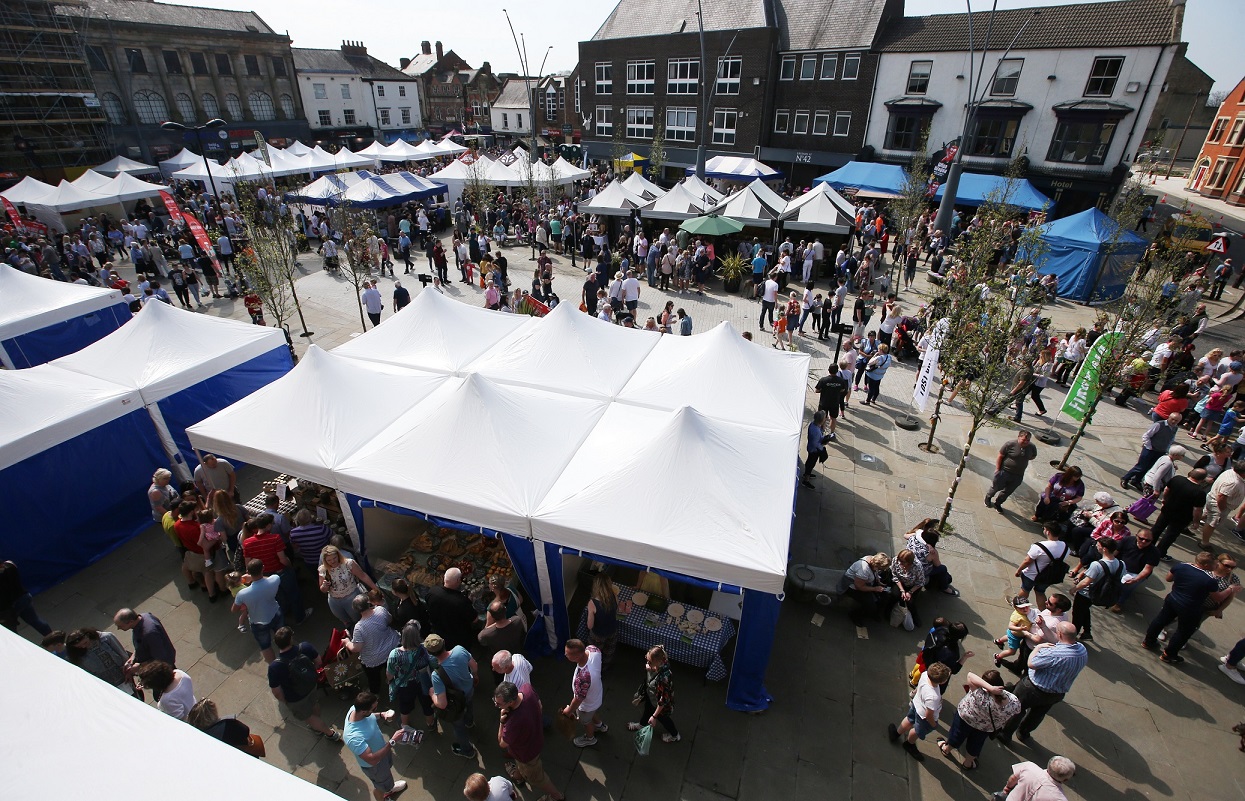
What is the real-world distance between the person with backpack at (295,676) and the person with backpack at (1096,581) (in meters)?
7.60

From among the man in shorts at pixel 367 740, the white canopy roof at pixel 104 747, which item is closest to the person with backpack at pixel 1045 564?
the man in shorts at pixel 367 740

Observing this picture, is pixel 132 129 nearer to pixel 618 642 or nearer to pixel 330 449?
pixel 330 449

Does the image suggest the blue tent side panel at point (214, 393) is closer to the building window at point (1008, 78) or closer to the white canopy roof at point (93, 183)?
the white canopy roof at point (93, 183)

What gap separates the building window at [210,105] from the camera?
38094mm

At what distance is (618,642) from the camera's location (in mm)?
6258

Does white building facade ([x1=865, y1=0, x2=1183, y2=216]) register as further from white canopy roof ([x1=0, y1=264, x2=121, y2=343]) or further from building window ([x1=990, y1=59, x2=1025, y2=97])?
white canopy roof ([x1=0, y1=264, x2=121, y2=343])

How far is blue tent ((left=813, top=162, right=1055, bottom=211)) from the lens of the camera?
2244cm

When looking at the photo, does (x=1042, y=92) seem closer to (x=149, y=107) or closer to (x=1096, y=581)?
(x=1096, y=581)

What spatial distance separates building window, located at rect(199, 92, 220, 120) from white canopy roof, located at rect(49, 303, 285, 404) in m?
39.7

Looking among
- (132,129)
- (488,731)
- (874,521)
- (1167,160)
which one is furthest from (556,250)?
(1167,160)

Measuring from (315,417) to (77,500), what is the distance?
351 centimetres

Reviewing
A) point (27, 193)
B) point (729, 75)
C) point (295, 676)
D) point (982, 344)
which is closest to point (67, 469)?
point (295, 676)

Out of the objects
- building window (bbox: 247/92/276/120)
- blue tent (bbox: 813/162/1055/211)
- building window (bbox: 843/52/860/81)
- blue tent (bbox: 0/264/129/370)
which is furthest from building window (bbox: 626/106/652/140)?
blue tent (bbox: 0/264/129/370)

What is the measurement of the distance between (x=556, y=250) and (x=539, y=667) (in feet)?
61.8
